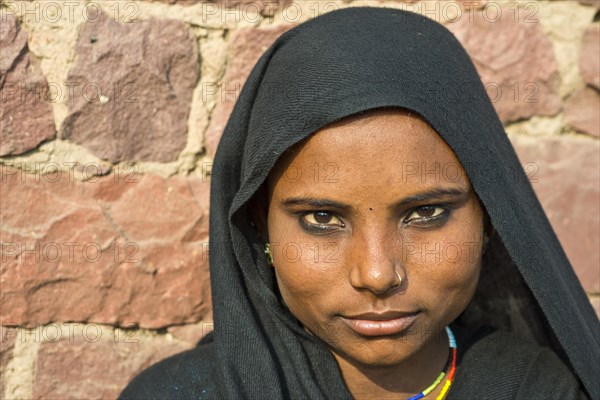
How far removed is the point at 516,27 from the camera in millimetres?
2191

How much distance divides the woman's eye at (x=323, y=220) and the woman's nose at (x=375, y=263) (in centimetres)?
7

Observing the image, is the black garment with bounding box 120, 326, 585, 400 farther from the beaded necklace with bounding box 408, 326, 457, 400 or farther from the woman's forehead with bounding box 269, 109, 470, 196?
the woman's forehead with bounding box 269, 109, 470, 196

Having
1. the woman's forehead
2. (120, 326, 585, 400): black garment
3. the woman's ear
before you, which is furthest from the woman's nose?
(120, 326, 585, 400): black garment

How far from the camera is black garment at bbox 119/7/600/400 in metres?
1.55

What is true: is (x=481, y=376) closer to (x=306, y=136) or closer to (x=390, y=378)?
(x=390, y=378)

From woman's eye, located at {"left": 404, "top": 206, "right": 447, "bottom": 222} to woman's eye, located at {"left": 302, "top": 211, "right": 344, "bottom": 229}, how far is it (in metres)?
0.15

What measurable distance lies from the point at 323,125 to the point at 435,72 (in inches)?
11.0

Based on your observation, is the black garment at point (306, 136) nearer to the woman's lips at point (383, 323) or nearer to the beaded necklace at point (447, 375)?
the beaded necklace at point (447, 375)

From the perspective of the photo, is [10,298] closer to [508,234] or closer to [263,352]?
[263,352]

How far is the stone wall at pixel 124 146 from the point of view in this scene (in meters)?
1.94

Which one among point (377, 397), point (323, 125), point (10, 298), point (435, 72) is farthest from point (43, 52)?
point (377, 397)

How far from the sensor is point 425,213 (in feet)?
5.28

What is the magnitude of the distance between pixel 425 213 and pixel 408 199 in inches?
3.8

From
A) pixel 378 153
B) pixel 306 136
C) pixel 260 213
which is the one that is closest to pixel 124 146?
pixel 260 213
